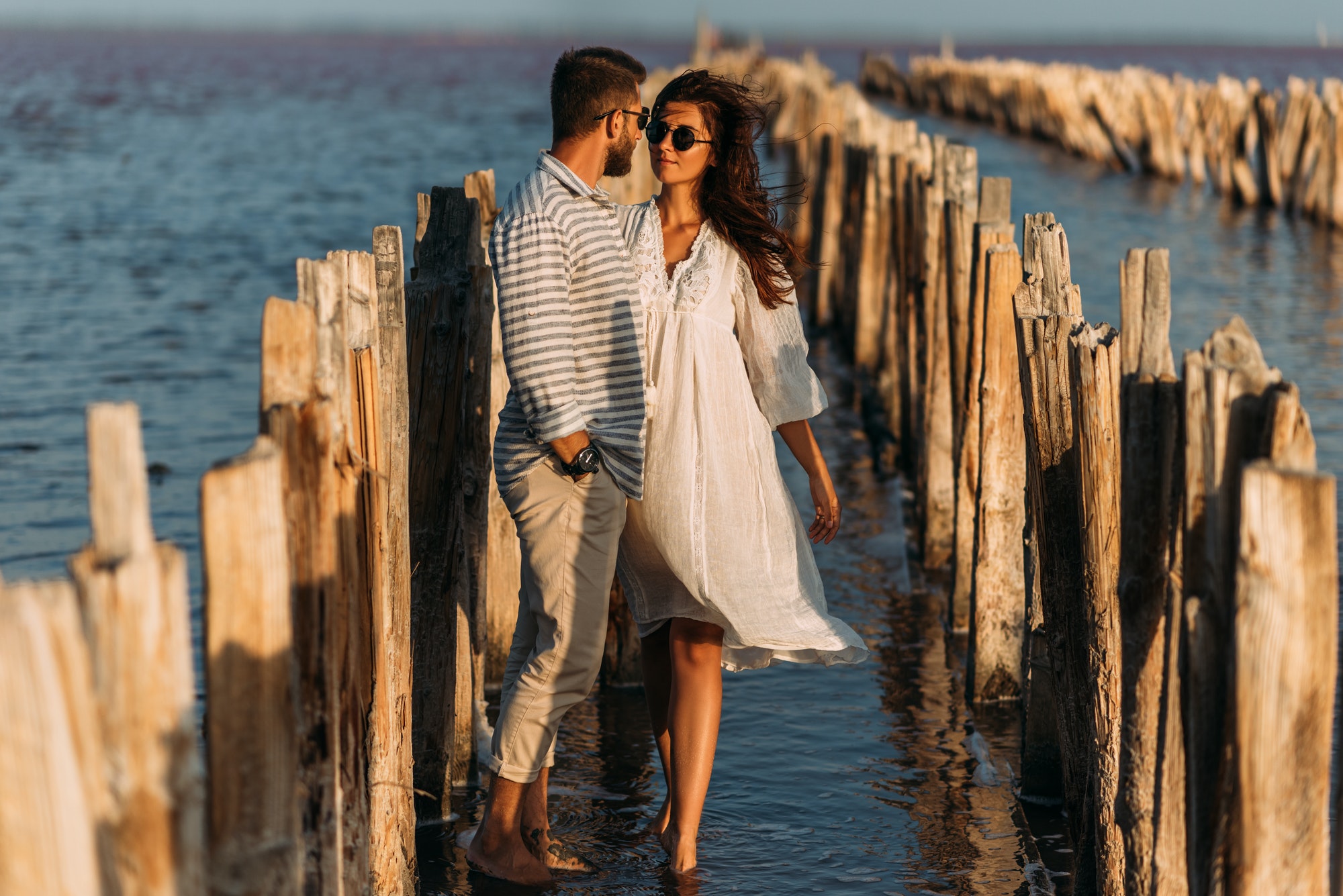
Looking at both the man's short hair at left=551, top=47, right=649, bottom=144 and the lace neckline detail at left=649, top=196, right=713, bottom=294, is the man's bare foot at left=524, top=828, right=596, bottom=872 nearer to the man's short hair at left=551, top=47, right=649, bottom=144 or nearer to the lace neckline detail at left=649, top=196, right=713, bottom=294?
the lace neckline detail at left=649, top=196, right=713, bottom=294

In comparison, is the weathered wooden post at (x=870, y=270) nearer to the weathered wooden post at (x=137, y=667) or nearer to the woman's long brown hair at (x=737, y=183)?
the woman's long brown hair at (x=737, y=183)

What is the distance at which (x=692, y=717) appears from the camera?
374 centimetres

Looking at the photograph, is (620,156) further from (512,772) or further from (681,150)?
(512,772)

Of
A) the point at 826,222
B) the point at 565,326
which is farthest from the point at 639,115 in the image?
the point at 826,222

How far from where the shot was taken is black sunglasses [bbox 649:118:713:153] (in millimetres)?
3645

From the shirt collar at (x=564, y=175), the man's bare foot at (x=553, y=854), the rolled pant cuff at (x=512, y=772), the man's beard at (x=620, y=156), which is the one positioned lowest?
the man's bare foot at (x=553, y=854)

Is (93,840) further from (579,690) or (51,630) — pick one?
(579,690)

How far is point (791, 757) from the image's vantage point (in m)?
4.84

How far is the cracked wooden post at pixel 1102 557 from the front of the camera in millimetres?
3078

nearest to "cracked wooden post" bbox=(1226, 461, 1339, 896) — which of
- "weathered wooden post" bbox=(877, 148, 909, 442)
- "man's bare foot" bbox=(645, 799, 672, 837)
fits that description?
"man's bare foot" bbox=(645, 799, 672, 837)

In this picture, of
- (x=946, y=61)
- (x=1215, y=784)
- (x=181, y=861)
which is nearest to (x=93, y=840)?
(x=181, y=861)

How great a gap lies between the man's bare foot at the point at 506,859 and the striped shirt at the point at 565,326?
3.12ft

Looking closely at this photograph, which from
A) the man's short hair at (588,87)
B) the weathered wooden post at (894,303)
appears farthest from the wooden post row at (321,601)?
the weathered wooden post at (894,303)

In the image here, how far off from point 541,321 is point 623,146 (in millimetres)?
576
